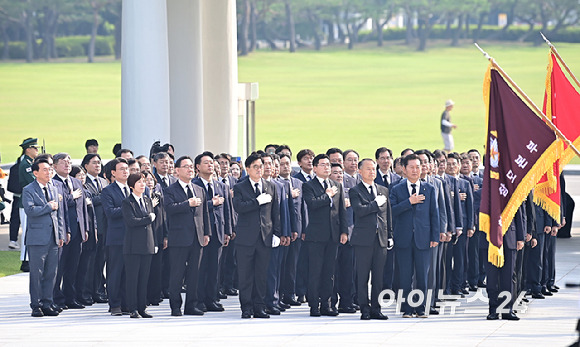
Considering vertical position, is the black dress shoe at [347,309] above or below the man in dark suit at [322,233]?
below

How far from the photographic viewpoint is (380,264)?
44.1 ft

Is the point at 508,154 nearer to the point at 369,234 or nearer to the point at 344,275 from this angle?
the point at 369,234

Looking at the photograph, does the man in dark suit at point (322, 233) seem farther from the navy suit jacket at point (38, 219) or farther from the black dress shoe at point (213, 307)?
the navy suit jacket at point (38, 219)

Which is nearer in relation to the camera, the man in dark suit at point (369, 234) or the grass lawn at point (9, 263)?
the man in dark suit at point (369, 234)

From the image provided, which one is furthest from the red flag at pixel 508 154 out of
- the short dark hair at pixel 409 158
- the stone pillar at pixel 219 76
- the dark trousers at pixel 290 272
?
the stone pillar at pixel 219 76

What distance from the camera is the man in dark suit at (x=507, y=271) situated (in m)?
13.3

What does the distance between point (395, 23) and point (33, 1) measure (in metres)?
29.7

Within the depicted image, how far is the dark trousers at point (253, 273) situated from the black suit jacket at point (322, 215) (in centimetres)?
60

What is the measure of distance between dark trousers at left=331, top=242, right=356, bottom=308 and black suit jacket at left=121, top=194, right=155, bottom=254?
228 cm

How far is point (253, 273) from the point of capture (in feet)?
44.9

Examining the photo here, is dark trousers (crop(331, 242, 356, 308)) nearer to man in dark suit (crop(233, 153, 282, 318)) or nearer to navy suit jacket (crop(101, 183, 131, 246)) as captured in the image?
man in dark suit (crop(233, 153, 282, 318))

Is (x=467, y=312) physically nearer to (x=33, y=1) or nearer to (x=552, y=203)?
(x=552, y=203)

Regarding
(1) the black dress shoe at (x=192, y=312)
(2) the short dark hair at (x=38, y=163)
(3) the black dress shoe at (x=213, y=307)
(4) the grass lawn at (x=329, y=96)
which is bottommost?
(4) the grass lawn at (x=329, y=96)

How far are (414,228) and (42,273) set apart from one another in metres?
4.37
